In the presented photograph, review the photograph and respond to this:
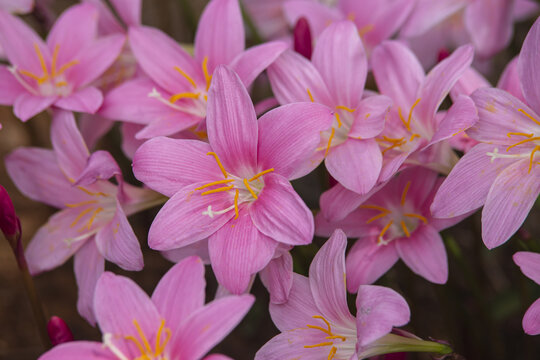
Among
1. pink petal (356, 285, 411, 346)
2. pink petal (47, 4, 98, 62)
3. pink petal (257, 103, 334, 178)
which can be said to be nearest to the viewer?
pink petal (356, 285, 411, 346)

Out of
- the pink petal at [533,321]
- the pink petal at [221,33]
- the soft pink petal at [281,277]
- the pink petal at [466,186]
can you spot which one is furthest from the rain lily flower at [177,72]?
the pink petal at [533,321]

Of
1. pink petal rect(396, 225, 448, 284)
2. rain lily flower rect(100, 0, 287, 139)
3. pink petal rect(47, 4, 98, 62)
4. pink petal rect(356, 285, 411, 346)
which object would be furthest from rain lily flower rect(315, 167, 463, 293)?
pink petal rect(47, 4, 98, 62)

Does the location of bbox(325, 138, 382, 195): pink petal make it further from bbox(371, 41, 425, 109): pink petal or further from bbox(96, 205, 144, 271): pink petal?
bbox(96, 205, 144, 271): pink petal

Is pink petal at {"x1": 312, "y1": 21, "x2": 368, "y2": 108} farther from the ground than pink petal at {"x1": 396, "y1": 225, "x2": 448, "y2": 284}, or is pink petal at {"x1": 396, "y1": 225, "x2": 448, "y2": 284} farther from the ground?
pink petal at {"x1": 312, "y1": 21, "x2": 368, "y2": 108}

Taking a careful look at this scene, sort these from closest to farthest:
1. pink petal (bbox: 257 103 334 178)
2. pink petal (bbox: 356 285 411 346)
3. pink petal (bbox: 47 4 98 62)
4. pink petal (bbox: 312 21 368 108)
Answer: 1. pink petal (bbox: 356 285 411 346)
2. pink petal (bbox: 257 103 334 178)
3. pink petal (bbox: 312 21 368 108)
4. pink petal (bbox: 47 4 98 62)

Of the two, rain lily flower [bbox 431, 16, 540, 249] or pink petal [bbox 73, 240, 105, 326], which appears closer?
rain lily flower [bbox 431, 16, 540, 249]

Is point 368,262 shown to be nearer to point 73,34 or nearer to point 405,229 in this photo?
point 405,229

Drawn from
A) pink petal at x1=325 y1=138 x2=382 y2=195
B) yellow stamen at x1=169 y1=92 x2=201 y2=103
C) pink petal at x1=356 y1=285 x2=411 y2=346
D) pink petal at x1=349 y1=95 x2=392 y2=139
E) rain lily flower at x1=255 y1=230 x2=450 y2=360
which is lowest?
rain lily flower at x1=255 y1=230 x2=450 y2=360
